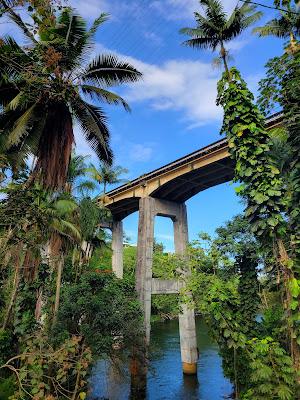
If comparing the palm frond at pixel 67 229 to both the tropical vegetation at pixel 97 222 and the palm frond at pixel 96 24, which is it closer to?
the tropical vegetation at pixel 97 222

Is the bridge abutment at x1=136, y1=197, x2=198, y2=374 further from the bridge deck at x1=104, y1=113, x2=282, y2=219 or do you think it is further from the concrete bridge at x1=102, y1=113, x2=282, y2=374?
the bridge deck at x1=104, y1=113, x2=282, y2=219

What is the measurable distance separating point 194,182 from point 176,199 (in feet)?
8.57

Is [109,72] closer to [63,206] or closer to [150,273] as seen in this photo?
[63,206]

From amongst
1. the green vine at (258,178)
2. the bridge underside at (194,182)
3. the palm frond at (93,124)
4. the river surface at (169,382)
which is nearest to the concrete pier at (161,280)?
the bridge underside at (194,182)

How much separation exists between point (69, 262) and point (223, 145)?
14094 millimetres

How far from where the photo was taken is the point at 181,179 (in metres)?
24.7

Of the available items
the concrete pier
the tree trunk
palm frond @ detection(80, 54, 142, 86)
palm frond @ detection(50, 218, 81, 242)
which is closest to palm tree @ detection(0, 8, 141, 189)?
palm frond @ detection(80, 54, 142, 86)

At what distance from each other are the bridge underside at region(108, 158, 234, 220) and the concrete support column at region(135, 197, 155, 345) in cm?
123

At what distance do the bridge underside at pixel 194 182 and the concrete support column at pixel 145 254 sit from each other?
1.23m

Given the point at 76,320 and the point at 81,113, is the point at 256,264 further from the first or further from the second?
the point at 81,113

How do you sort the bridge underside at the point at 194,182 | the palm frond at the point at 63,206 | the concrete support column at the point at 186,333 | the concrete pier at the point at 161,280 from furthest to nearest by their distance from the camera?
1. the concrete support column at the point at 186,333
2. the concrete pier at the point at 161,280
3. the bridge underside at the point at 194,182
4. the palm frond at the point at 63,206

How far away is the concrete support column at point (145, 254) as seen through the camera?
23.2 meters

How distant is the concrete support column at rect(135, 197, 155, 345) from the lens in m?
23.2

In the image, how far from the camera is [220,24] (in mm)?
15016
